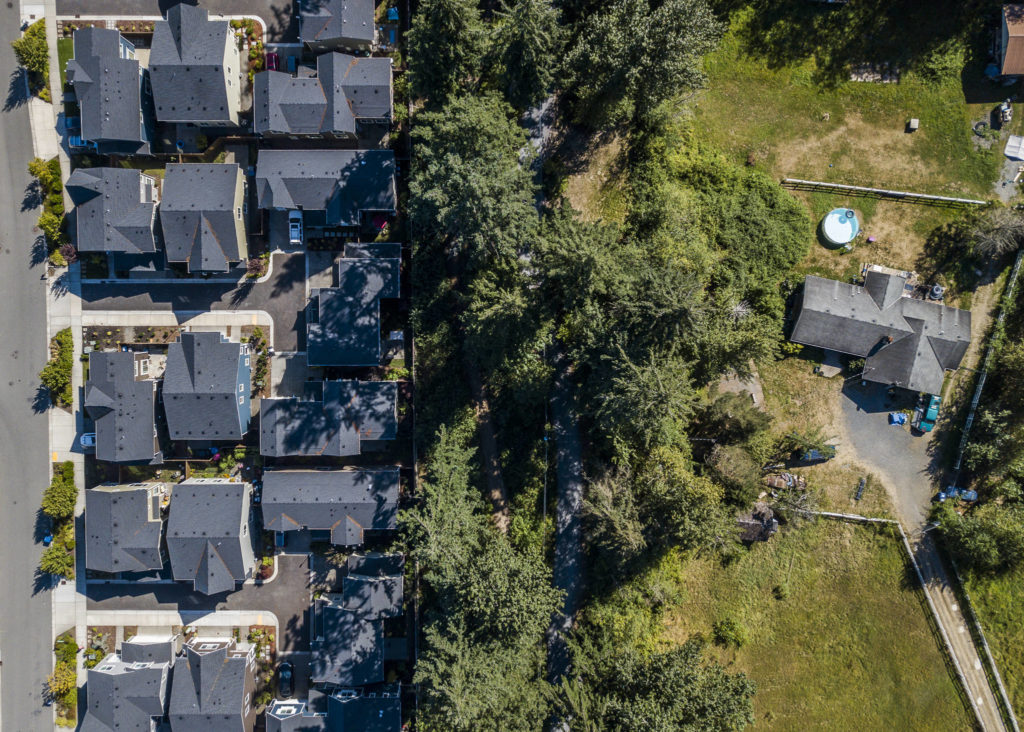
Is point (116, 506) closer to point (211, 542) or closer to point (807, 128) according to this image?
point (211, 542)

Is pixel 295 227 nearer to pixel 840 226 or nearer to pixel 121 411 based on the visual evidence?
pixel 121 411

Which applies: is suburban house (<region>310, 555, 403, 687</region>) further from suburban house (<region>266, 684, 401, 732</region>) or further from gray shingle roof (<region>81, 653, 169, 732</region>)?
gray shingle roof (<region>81, 653, 169, 732</region>)

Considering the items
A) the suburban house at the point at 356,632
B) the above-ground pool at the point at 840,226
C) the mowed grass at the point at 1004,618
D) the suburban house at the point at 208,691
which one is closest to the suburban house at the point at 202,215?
the suburban house at the point at 356,632

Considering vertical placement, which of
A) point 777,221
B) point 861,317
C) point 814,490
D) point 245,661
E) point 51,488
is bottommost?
point 245,661

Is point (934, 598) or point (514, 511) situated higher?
point (514, 511)

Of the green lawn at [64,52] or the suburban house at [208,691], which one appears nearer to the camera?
the suburban house at [208,691]

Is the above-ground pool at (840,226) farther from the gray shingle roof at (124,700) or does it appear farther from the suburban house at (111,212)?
the gray shingle roof at (124,700)

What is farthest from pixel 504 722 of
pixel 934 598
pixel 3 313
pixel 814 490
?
pixel 3 313

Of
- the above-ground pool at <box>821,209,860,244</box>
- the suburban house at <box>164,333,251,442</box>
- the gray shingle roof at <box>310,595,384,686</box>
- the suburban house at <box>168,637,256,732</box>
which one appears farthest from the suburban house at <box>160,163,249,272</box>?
the above-ground pool at <box>821,209,860,244</box>
